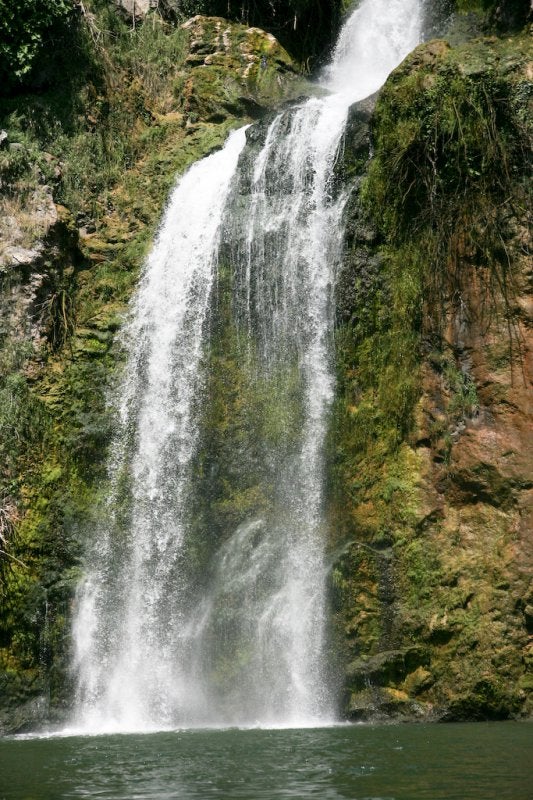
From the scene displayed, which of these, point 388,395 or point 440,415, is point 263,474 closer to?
point 388,395

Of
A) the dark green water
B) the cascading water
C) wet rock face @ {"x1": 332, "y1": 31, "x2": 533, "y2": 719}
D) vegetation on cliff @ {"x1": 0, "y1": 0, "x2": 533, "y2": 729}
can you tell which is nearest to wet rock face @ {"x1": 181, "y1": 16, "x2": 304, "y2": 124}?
vegetation on cliff @ {"x1": 0, "y1": 0, "x2": 533, "y2": 729}

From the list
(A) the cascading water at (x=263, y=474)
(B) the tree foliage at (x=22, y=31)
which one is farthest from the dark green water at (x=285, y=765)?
(B) the tree foliage at (x=22, y=31)

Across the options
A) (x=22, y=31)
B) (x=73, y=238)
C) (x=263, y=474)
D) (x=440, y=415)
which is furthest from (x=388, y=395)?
(x=22, y=31)

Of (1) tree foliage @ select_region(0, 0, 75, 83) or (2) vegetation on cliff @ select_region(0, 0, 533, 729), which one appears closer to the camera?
(2) vegetation on cliff @ select_region(0, 0, 533, 729)

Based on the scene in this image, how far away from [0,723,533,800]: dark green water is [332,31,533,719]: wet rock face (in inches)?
36.9

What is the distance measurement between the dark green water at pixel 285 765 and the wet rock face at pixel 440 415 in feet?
3.07

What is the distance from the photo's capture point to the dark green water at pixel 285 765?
21.4ft

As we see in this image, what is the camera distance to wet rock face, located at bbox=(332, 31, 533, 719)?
35.8ft

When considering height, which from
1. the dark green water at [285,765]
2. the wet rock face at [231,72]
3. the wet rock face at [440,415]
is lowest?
the dark green water at [285,765]

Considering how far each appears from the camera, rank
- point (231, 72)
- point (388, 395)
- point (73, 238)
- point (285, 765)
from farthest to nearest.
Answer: point (231, 72) → point (73, 238) → point (388, 395) → point (285, 765)

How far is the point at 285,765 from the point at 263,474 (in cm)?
573

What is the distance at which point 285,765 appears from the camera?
755 cm

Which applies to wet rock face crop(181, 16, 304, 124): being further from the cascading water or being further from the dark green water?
the dark green water

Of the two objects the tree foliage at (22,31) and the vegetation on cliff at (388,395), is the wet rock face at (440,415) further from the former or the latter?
the tree foliage at (22,31)
